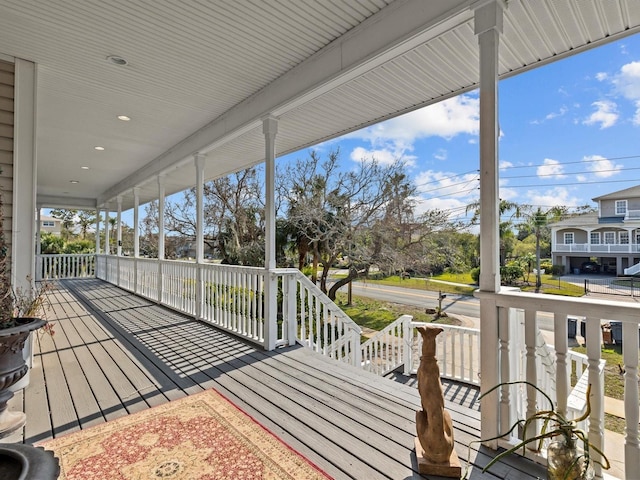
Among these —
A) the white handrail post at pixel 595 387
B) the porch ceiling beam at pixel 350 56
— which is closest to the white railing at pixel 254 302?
the porch ceiling beam at pixel 350 56

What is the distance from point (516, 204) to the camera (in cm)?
235

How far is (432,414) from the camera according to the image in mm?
1689

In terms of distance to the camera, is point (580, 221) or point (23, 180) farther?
point (23, 180)

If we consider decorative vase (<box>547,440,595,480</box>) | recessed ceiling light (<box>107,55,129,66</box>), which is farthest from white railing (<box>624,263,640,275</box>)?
recessed ceiling light (<box>107,55,129,66</box>)

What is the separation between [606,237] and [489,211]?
65 centimetres

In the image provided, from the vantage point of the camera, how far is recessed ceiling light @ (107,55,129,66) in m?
3.01

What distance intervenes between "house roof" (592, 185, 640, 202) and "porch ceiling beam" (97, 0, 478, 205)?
4.51ft

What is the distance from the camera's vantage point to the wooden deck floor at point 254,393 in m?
1.85

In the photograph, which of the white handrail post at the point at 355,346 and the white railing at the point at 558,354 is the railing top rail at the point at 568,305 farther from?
the white handrail post at the point at 355,346

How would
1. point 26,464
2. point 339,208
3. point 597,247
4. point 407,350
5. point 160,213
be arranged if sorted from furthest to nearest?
point 339,208, point 160,213, point 407,350, point 597,247, point 26,464

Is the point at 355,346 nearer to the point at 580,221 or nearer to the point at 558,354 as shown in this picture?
the point at 558,354

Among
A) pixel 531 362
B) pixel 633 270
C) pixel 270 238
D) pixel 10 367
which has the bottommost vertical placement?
pixel 10 367

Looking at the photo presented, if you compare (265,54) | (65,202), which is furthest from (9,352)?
(65,202)

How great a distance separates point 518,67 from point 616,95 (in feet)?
2.43
